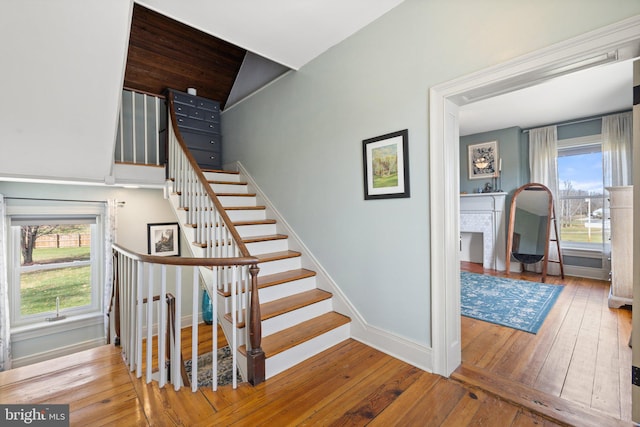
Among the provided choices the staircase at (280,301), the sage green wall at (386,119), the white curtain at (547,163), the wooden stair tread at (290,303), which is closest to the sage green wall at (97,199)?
the staircase at (280,301)

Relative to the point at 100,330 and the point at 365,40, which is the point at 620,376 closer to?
the point at 365,40

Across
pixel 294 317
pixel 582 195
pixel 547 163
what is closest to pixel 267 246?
pixel 294 317

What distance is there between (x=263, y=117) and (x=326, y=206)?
1753mm

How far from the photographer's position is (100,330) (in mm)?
4027

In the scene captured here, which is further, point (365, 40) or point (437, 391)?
point (365, 40)

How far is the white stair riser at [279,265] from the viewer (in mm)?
2955

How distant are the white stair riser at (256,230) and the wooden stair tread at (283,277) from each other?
0.64m

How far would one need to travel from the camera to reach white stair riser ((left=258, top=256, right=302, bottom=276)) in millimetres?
2955

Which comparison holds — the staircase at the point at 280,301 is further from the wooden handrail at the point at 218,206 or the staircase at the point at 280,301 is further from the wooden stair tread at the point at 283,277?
the wooden handrail at the point at 218,206

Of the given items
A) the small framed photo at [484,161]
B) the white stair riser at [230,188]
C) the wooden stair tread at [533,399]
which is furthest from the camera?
the small framed photo at [484,161]

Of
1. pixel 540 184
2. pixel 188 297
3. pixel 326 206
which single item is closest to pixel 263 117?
pixel 326 206

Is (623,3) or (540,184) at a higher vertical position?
(623,3)

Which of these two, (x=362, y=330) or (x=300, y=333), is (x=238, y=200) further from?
(x=362, y=330)

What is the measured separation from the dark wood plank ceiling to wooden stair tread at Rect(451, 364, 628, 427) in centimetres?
519
